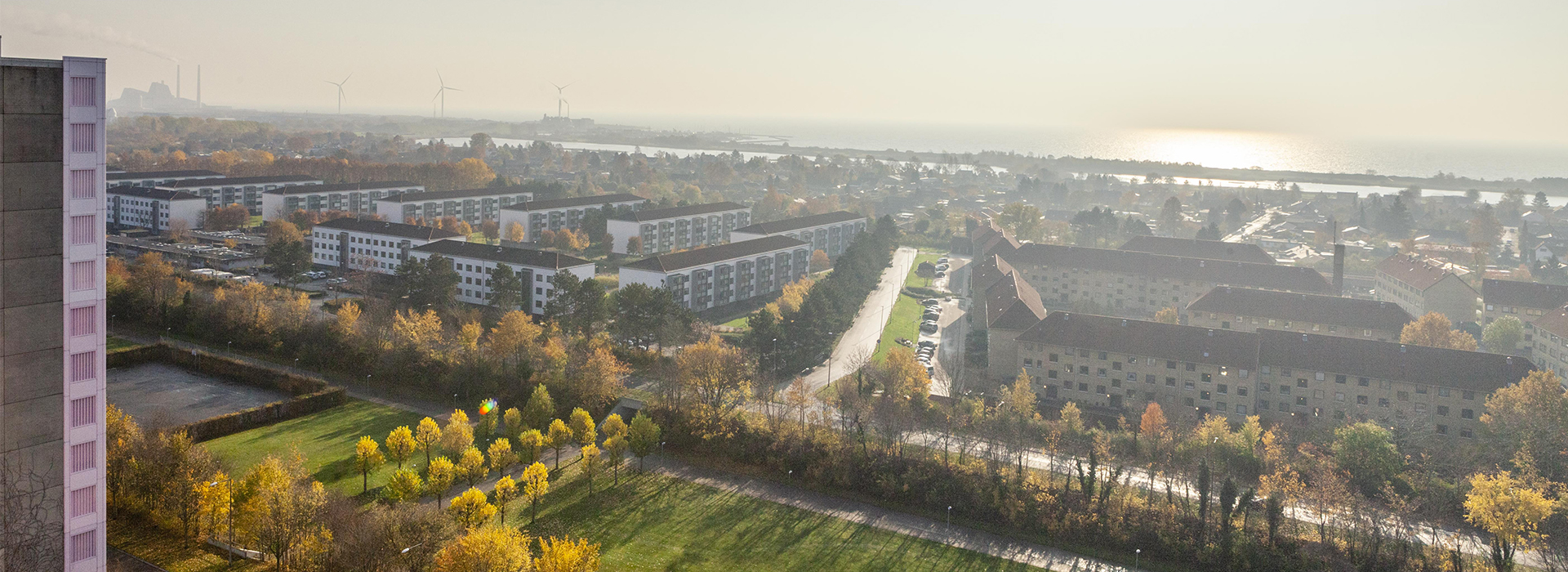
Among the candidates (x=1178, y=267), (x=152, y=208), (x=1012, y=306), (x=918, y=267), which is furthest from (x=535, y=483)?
(x=152, y=208)

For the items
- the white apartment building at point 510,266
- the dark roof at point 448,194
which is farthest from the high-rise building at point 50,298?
the dark roof at point 448,194

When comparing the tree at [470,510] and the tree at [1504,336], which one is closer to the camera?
the tree at [470,510]

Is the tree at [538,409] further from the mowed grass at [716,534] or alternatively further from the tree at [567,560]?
the tree at [567,560]

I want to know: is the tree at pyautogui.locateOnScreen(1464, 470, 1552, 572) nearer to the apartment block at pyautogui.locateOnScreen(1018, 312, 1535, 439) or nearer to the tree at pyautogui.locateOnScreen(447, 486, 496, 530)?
the apartment block at pyautogui.locateOnScreen(1018, 312, 1535, 439)

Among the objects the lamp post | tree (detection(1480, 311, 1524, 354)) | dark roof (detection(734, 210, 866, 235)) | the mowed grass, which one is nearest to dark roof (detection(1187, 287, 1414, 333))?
tree (detection(1480, 311, 1524, 354))

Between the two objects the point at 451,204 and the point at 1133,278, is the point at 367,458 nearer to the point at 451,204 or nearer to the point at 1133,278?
the point at 1133,278

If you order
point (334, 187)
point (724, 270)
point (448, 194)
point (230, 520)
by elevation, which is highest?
point (334, 187)
